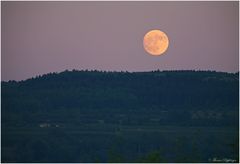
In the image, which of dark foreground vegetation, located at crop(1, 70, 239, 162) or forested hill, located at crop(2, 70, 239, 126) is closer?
dark foreground vegetation, located at crop(1, 70, 239, 162)

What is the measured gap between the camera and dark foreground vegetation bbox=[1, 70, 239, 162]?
81688mm

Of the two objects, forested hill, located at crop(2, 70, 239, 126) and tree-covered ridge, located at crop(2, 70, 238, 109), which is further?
tree-covered ridge, located at crop(2, 70, 238, 109)

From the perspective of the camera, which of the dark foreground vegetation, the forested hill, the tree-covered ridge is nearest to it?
the dark foreground vegetation

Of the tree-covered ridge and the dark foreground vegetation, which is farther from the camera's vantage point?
the tree-covered ridge

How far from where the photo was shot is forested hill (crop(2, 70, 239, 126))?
10225cm

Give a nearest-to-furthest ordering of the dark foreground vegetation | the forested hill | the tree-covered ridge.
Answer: the dark foreground vegetation → the forested hill → the tree-covered ridge

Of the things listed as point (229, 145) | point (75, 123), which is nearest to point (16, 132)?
point (75, 123)

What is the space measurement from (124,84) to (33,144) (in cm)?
2785

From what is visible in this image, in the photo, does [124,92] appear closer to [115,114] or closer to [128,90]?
[128,90]

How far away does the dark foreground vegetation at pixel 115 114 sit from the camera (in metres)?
81.7

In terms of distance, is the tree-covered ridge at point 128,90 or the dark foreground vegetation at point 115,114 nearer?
the dark foreground vegetation at point 115,114

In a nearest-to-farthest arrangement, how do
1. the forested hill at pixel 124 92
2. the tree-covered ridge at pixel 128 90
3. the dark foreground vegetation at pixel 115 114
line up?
1. the dark foreground vegetation at pixel 115 114
2. the forested hill at pixel 124 92
3. the tree-covered ridge at pixel 128 90

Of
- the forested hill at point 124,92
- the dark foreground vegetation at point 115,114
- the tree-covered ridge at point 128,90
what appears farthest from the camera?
the tree-covered ridge at point 128,90

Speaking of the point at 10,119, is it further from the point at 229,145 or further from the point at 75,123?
the point at 229,145
